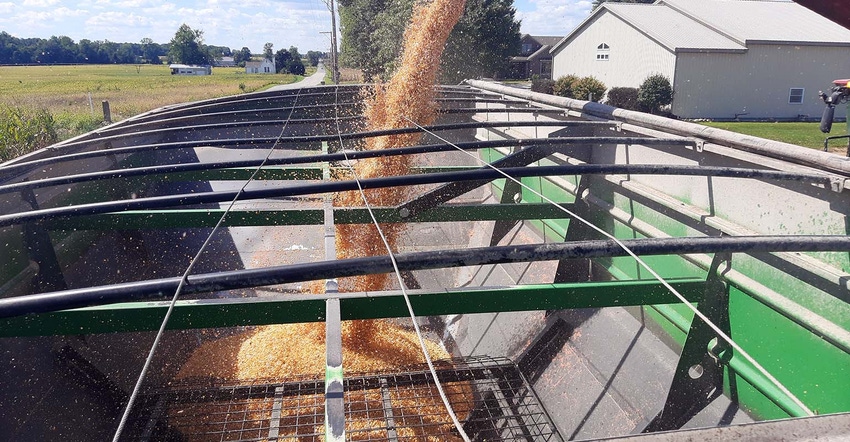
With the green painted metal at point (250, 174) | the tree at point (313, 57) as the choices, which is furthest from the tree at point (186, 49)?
the green painted metal at point (250, 174)

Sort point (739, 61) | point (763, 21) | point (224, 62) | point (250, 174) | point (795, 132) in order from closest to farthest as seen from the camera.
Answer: point (250, 174), point (795, 132), point (739, 61), point (763, 21), point (224, 62)

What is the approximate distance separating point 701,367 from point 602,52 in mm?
25051

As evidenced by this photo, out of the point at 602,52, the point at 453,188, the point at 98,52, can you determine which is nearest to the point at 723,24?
the point at 602,52

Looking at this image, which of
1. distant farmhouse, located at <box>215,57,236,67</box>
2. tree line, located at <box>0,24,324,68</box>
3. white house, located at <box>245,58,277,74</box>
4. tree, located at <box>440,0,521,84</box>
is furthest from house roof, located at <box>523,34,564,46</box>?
distant farmhouse, located at <box>215,57,236,67</box>

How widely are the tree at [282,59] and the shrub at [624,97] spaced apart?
65104 millimetres

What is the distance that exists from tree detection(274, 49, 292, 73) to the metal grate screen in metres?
81.6

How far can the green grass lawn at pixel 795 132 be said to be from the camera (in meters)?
15.0

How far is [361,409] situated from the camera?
3.62 meters

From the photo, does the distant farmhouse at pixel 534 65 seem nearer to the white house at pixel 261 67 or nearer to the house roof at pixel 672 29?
the house roof at pixel 672 29

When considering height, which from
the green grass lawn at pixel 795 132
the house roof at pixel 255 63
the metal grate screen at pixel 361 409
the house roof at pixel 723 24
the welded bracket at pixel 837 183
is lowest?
the metal grate screen at pixel 361 409

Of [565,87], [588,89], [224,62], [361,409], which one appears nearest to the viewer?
[361,409]

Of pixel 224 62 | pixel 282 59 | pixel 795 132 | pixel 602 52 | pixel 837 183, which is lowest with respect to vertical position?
pixel 795 132

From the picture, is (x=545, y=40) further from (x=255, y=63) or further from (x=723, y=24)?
(x=255, y=63)

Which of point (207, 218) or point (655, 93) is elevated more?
point (655, 93)
